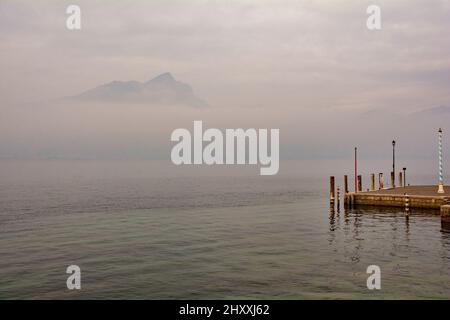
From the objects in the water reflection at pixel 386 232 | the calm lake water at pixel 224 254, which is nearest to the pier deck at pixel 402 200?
the water reflection at pixel 386 232

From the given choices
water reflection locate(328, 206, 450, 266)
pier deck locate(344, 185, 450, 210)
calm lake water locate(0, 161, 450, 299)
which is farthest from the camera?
pier deck locate(344, 185, 450, 210)

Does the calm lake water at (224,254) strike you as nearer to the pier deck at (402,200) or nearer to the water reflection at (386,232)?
the water reflection at (386,232)

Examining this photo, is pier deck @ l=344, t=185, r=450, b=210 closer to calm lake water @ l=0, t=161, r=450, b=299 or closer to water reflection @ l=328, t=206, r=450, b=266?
water reflection @ l=328, t=206, r=450, b=266

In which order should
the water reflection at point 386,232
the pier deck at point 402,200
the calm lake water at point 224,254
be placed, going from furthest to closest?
1. the pier deck at point 402,200
2. the water reflection at point 386,232
3. the calm lake water at point 224,254

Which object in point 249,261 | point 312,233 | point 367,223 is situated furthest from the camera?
point 367,223

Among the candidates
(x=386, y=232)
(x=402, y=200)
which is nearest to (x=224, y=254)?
(x=386, y=232)

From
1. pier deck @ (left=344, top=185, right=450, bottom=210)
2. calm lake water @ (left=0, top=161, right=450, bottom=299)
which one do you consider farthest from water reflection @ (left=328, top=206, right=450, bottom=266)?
pier deck @ (left=344, top=185, right=450, bottom=210)

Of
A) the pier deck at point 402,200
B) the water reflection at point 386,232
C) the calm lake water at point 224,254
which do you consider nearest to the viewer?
the calm lake water at point 224,254

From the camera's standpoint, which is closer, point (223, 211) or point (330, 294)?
→ point (330, 294)
